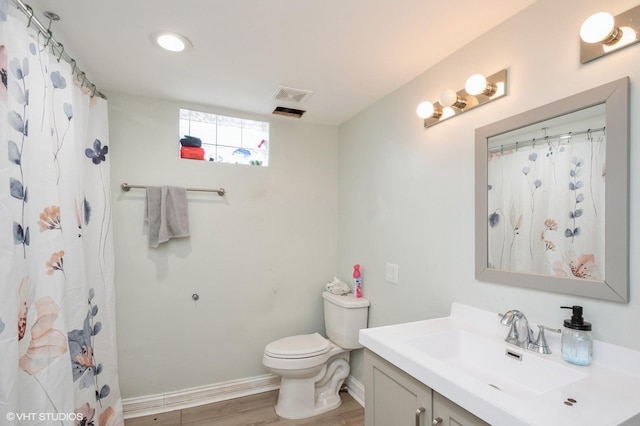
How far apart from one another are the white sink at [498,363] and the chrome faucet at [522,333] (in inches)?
1.3

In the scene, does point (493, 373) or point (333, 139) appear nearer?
point (493, 373)

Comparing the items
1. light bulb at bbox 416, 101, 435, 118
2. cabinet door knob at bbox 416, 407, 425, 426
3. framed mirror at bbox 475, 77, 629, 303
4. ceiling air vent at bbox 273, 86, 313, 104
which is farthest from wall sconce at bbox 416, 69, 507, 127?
cabinet door knob at bbox 416, 407, 425, 426

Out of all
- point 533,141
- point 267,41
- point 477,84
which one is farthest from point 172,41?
point 533,141

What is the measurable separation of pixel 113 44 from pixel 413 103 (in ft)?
5.60

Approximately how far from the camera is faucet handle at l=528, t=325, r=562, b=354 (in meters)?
1.16

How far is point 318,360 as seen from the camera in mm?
2232

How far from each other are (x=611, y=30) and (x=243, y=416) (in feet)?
9.14

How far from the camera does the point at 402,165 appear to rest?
2.04 metres

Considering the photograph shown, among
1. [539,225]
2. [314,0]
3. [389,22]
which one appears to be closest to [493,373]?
[539,225]

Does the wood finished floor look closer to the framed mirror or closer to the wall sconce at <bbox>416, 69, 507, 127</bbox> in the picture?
the framed mirror

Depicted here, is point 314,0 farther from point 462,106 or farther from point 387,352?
point 387,352

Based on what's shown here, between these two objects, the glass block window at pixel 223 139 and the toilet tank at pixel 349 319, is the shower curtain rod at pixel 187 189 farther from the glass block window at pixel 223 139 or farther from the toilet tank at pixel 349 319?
the toilet tank at pixel 349 319

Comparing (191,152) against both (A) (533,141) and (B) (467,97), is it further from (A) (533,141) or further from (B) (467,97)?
(A) (533,141)

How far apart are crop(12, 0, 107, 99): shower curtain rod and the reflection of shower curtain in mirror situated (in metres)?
2.02
